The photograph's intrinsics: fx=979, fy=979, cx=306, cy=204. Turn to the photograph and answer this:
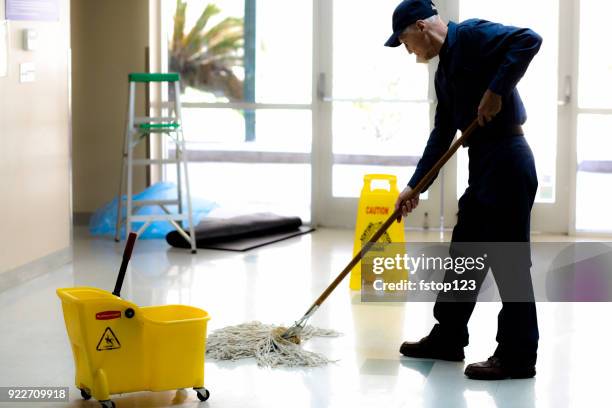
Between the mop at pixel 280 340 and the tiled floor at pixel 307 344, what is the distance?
0.08 metres

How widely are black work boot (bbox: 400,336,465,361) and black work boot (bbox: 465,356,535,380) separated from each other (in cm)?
22

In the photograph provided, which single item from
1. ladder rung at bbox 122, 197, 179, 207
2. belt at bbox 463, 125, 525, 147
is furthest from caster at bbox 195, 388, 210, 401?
ladder rung at bbox 122, 197, 179, 207

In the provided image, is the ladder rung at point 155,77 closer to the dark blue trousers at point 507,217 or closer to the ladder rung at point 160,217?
the ladder rung at point 160,217

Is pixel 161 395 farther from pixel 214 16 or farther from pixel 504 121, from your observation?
pixel 214 16

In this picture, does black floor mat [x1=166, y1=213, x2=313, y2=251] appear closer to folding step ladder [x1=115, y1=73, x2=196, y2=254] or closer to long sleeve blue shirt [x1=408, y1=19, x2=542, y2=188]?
folding step ladder [x1=115, y1=73, x2=196, y2=254]

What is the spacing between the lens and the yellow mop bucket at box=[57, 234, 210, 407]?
3154 mm

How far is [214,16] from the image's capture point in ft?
23.6

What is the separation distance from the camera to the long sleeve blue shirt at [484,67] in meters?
3.36

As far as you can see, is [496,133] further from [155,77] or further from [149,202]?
[149,202]

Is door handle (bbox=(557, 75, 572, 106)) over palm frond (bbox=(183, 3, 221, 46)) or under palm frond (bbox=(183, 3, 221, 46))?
under

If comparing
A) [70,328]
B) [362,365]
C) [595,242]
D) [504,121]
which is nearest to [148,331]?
[70,328]

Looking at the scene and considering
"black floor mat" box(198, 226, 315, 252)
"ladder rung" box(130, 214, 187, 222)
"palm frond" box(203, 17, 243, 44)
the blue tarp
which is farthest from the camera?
"palm frond" box(203, 17, 243, 44)

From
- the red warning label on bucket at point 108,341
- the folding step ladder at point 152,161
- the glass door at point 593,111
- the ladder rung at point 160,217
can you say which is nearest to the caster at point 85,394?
the red warning label on bucket at point 108,341

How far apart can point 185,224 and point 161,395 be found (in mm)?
3331
